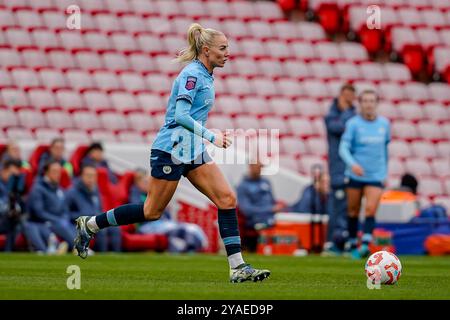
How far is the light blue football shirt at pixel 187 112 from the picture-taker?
9.52m

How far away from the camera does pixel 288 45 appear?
2423 centimetres

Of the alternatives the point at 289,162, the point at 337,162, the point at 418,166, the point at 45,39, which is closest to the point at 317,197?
the point at 289,162

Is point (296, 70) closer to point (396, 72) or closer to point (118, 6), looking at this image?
point (396, 72)

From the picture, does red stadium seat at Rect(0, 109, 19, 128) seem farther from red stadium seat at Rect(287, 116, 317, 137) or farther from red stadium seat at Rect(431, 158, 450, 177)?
red stadium seat at Rect(431, 158, 450, 177)

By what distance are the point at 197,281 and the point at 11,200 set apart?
7407 millimetres

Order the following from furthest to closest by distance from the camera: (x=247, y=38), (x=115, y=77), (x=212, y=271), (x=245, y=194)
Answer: (x=247, y=38) < (x=115, y=77) < (x=245, y=194) < (x=212, y=271)

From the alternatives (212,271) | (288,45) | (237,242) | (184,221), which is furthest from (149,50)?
(237,242)

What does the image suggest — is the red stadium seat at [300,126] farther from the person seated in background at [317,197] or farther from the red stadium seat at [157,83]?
the person seated in background at [317,197]

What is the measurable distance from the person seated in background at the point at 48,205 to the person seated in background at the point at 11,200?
208 millimetres

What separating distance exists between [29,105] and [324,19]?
724cm

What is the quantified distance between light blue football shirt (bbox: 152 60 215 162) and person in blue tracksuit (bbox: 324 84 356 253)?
7678mm

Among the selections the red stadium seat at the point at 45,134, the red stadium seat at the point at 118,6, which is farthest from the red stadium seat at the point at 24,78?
the red stadium seat at the point at 118,6

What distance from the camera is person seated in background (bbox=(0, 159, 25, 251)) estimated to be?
16516 millimetres

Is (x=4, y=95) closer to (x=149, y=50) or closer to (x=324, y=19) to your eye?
(x=149, y=50)
